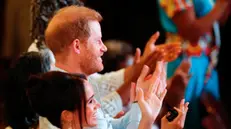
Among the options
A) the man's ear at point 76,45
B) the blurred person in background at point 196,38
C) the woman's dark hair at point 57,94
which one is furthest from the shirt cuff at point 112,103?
the blurred person in background at point 196,38

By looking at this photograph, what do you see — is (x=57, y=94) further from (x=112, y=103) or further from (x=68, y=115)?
(x=112, y=103)

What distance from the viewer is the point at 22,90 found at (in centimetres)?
213

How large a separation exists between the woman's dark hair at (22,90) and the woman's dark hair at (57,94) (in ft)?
1.33

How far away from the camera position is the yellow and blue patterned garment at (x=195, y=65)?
2887 millimetres

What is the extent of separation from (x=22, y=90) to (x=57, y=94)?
471 millimetres

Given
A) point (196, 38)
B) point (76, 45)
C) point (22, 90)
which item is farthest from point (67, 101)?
point (196, 38)

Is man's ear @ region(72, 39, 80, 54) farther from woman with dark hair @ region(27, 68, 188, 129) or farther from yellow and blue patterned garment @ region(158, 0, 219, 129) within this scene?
yellow and blue patterned garment @ region(158, 0, 219, 129)

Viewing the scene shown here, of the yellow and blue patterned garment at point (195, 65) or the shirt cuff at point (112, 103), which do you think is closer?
the shirt cuff at point (112, 103)

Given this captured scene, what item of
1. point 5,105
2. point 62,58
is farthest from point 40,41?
point 62,58

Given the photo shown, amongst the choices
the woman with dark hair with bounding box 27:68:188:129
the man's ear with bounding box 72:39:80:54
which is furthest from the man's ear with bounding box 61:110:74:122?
the man's ear with bounding box 72:39:80:54

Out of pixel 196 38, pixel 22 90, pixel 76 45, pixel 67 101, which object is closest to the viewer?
pixel 67 101

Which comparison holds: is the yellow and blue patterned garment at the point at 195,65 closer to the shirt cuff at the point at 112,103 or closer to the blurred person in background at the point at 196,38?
the blurred person in background at the point at 196,38

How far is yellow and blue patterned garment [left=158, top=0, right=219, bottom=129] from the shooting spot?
2887 mm

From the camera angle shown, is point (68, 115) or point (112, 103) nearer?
point (68, 115)
